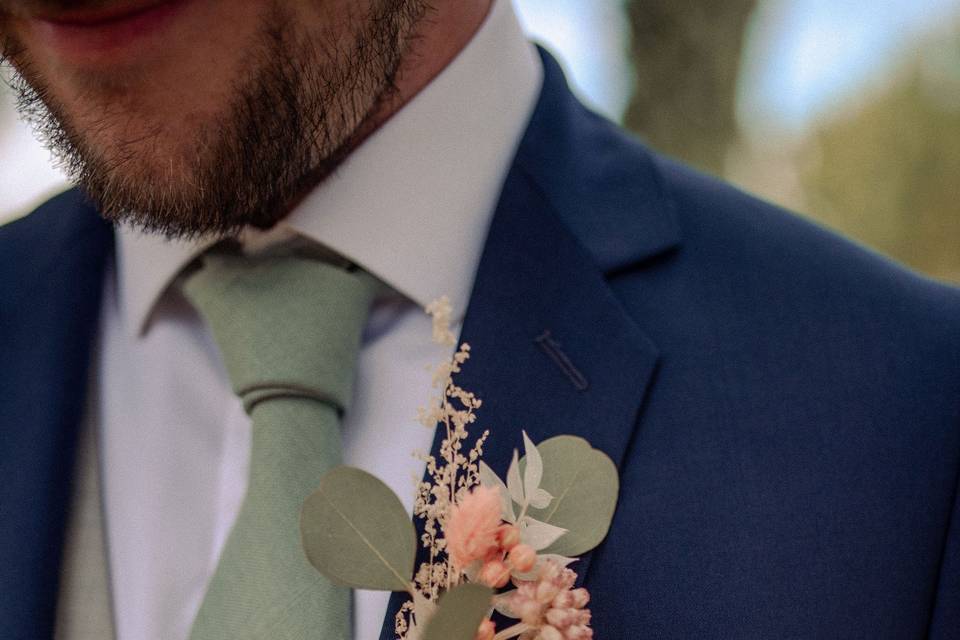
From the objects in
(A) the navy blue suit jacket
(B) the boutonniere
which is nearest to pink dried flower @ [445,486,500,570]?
(B) the boutonniere

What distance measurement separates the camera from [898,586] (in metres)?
0.99

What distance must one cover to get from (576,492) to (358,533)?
18 cm

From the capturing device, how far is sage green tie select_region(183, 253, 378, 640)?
931mm

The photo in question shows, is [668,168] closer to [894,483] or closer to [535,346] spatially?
[535,346]

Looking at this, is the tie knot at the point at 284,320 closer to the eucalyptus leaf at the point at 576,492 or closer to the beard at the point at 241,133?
the beard at the point at 241,133

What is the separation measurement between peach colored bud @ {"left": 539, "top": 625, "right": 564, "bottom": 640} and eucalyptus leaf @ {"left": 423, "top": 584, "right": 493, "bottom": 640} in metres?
0.05

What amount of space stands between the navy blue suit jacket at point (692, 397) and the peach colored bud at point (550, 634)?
0.72 feet

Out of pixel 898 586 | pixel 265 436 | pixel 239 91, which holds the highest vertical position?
pixel 239 91

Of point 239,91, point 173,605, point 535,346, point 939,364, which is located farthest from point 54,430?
point 939,364

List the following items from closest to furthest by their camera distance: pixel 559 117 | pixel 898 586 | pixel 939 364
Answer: pixel 898 586 < pixel 939 364 < pixel 559 117

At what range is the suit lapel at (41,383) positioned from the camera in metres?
0.97

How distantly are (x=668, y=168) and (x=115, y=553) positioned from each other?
788 mm

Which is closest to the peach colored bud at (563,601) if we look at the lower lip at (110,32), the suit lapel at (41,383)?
the suit lapel at (41,383)

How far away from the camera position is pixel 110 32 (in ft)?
3.21
